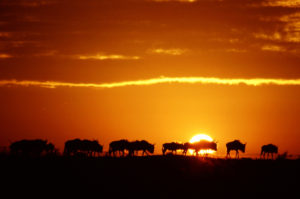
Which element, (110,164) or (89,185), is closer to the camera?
(89,185)

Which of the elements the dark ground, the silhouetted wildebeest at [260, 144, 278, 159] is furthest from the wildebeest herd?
the dark ground

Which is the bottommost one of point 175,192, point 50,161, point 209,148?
point 175,192

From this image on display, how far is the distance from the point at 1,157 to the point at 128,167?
9.84 meters

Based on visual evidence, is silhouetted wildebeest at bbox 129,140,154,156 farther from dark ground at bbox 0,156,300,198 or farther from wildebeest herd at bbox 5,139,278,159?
dark ground at bbox 0,156,300,198

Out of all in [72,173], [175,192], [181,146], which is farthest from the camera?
[181,146]

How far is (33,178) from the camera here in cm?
3791

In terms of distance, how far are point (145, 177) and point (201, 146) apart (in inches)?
999

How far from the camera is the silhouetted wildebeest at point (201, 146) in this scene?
63.0 meters

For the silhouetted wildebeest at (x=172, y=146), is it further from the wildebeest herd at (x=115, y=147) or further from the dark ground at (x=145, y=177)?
the dark ground at (x=145, y=177)

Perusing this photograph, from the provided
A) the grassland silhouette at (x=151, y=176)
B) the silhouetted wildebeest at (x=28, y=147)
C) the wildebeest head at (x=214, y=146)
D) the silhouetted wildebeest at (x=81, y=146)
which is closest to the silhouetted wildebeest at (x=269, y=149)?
the wildebeest head at (x=214, y=146)

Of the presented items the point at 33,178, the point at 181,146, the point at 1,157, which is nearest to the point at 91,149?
the point at 181,146

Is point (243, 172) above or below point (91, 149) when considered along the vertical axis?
below

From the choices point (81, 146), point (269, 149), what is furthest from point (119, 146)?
point (269, 149)

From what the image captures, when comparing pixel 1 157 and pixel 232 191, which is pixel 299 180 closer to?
pixel 232 191
